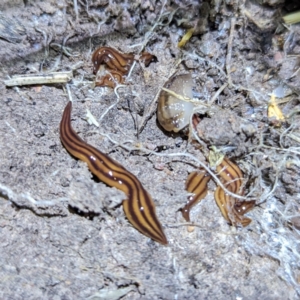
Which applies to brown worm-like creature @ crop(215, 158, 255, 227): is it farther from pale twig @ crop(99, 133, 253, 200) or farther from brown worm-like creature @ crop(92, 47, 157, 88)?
brown worm-like creature @ crop(92, 47, 157, 88)

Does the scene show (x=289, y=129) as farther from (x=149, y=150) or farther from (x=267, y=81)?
(x=149, y=150)

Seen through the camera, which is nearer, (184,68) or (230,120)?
(230,120)

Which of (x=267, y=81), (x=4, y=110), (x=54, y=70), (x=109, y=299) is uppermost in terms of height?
(x=267, y=81)

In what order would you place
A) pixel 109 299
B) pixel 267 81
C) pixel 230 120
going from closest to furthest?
pixel 109 299, pixel 230 120, pixel 267 81

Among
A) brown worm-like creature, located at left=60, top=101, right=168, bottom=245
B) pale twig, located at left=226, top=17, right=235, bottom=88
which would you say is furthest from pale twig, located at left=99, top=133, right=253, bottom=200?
pale twig, located at left=226, top=17, right=235, bottom=88

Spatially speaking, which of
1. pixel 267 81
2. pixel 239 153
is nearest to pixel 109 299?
pixel 239 153

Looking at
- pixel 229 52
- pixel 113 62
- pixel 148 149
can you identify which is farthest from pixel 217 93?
pixel 113 62
